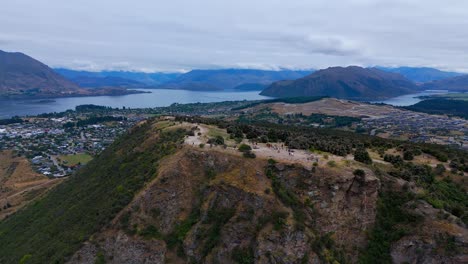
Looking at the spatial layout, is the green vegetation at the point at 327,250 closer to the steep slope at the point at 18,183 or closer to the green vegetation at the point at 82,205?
the green vegetation at the point at 82,205

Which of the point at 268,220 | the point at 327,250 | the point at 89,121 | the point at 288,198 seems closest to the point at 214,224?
the point at 268,220

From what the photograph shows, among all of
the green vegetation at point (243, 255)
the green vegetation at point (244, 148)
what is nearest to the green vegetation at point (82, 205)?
the green vegetation at point (244, 148)

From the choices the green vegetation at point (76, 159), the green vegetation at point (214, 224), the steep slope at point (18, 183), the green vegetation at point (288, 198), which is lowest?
the steep slope at point (18, 183)

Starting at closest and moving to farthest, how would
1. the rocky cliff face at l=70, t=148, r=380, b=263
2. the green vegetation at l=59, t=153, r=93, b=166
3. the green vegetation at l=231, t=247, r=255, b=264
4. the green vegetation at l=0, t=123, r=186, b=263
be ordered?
the green vegetation at l=231, t=247, r=255, b=264 < the rocky cliff face at l=70, t=148, r=380, b=263 < the green vegetation at l=0, t=123, r=186, b=263 < the green vegetation at l=59, t=153, r=93, b=166

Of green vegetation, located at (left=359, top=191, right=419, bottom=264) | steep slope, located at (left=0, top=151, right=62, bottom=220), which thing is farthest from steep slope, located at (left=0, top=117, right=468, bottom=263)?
steep slope, located at (left=0, top=151, right=62, bottom=220)

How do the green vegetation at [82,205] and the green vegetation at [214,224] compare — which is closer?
the green vegetation at [214,224]

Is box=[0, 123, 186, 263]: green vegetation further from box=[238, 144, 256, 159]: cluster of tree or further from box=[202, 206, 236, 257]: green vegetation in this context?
box=[202, 206, 236, 257]: green vegetation

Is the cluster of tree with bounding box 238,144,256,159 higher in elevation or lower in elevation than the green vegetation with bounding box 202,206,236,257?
higher

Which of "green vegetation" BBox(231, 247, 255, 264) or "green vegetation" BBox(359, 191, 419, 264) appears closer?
"green vegetation" BBox(231, 247, 255, 264)
